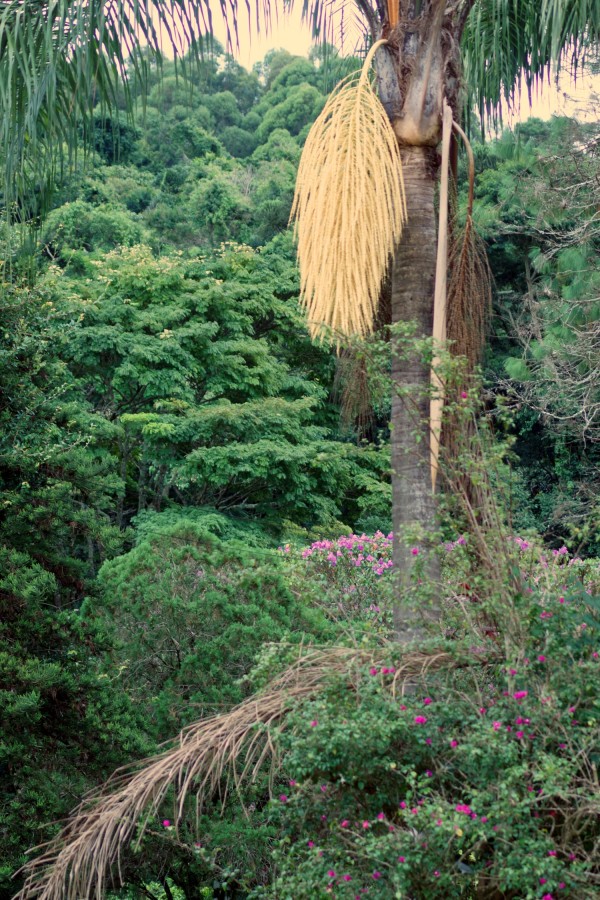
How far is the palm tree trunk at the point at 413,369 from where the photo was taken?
416 centimetres

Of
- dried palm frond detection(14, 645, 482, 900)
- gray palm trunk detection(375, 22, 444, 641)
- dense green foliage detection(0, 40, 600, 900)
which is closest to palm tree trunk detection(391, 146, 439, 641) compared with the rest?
gray palm trunk detection(375, 22, 444, 641)

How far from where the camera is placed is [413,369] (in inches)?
173

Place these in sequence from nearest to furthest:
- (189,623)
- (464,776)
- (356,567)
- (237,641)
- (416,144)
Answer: (464,776)
(416,144)
(237,641)
(189,623)
(356,567)

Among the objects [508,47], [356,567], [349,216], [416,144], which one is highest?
[508,47]

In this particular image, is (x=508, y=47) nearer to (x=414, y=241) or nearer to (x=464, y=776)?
(x=414, y=241)

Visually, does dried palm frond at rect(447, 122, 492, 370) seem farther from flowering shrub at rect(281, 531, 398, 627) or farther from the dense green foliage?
flowering shrub at rect(281, 531, 398, 627)

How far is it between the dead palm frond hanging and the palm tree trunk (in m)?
0.30

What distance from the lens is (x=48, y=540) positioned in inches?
188

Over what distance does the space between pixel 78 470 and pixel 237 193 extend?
1877cm

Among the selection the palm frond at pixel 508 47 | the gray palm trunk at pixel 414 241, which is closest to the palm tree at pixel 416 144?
the gray palm trunk at pixel 414 241

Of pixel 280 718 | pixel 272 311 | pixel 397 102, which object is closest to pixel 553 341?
pixel 272 311

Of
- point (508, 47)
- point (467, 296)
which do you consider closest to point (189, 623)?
point (467, 296)

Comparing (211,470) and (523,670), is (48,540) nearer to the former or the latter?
(523,670)

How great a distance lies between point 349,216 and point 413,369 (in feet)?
2.58
